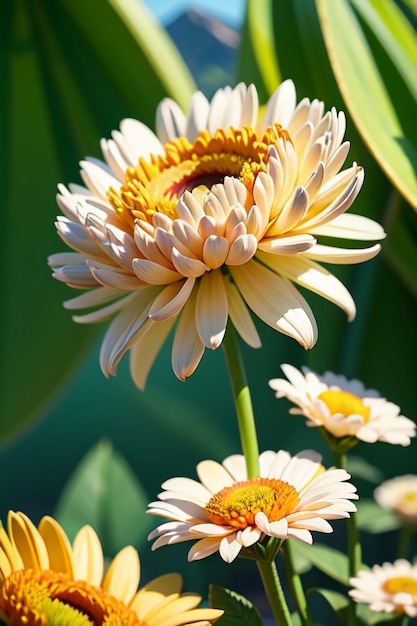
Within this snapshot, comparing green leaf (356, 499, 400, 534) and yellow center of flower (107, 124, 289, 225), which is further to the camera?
green leaf (356, 499, 400, 534)

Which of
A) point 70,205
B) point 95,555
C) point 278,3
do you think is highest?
point 278,3

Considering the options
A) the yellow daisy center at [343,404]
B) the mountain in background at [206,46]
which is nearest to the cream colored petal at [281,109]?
the yellow daisy center at [343,404]

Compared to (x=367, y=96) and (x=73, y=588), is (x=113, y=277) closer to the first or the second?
(x=73, y=588)

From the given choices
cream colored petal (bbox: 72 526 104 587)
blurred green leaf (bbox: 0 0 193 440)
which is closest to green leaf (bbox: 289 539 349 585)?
cream colored petal (bbox: 72 526 104 587)

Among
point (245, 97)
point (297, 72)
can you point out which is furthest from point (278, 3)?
point (245, 97)

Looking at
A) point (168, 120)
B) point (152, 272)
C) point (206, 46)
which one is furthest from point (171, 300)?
point (206, 46)

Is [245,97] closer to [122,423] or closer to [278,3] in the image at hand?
[278,3]

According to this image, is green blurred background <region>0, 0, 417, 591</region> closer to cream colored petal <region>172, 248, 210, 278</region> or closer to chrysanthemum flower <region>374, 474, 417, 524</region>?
chrysanthemum flower <region>374, 474, 417, 524</region>

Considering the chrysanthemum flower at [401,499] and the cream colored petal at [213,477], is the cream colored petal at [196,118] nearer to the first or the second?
the cream colored petal at [213,477]
